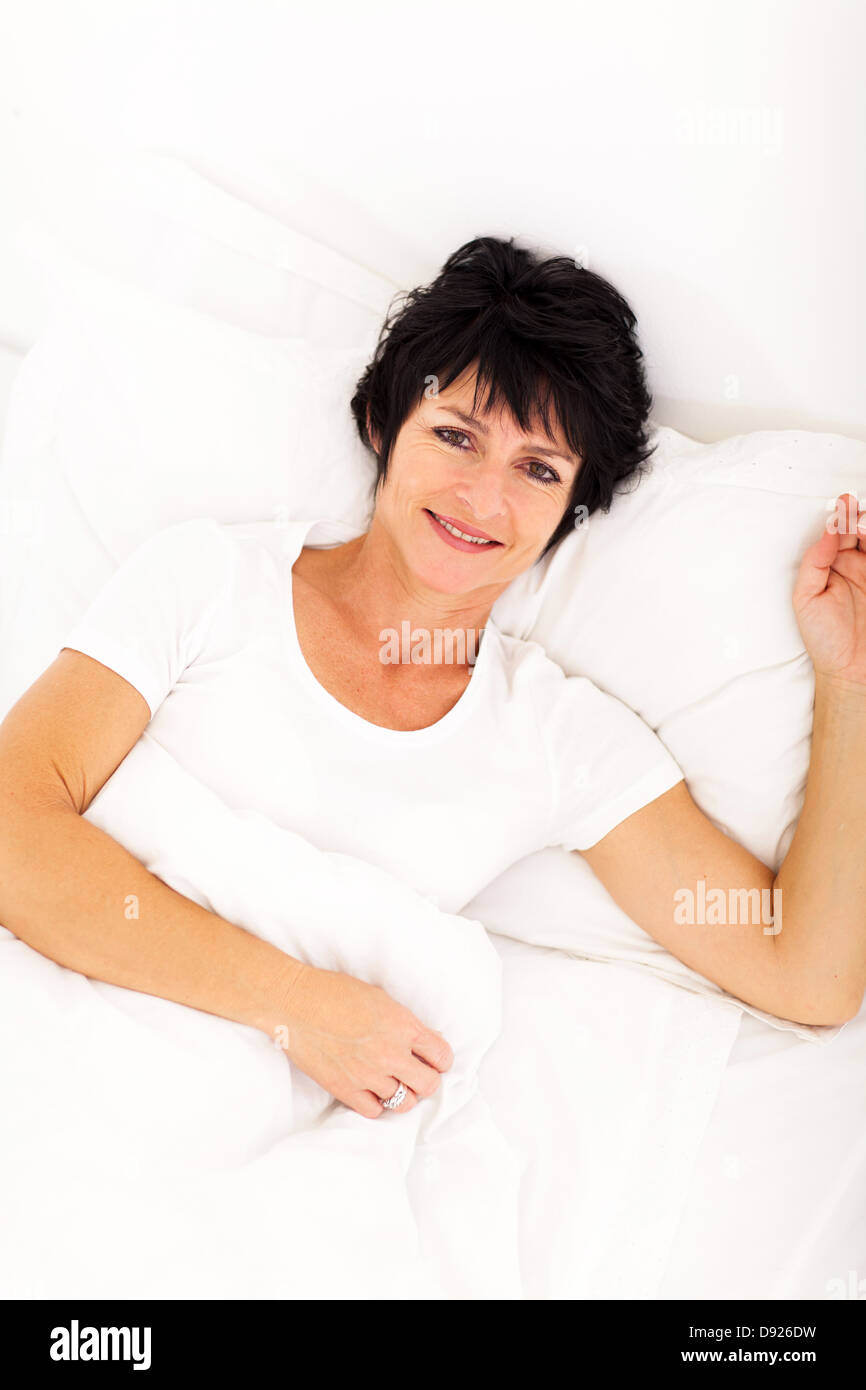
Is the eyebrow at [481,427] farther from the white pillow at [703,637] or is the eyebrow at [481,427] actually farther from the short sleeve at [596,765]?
the short sleeve at [596,765]

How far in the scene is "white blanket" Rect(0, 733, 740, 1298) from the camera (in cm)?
103

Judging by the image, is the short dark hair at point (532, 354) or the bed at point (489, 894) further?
the short dark hair at point (532, 354)

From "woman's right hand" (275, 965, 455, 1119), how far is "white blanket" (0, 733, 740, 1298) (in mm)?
29

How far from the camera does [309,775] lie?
133 centimetres

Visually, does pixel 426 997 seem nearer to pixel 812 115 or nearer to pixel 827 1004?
pixel 827 1004

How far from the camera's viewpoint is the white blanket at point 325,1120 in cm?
103

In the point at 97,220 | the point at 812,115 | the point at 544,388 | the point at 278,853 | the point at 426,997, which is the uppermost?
the point at 812,115

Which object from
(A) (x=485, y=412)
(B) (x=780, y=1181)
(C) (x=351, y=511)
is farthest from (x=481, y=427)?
(B) (x=780, y=1181)

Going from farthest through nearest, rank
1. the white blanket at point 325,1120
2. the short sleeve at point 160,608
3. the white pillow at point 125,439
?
the white pillow at point 125,439, the short sleeve at point 160,608, the white blanket at point 325,1120

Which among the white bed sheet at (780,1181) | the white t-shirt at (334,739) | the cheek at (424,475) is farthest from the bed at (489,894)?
the cheek at (424,475)

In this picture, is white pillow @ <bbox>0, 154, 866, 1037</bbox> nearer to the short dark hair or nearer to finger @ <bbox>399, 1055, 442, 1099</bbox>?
the short dark hair

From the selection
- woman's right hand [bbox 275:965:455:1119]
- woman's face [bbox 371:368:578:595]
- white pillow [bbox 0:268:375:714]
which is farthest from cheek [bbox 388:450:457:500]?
woman's right hand [bbox 275:965:455:1119]
